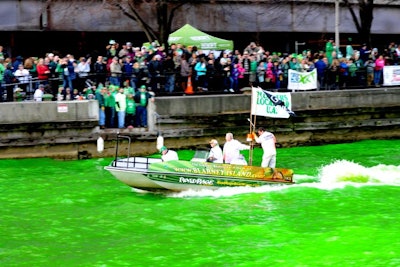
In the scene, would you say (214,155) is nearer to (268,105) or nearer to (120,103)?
(268,105)

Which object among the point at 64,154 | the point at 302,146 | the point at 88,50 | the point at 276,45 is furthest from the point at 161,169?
the point at 276,45

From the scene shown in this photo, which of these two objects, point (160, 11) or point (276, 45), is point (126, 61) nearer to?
point (160, 11)


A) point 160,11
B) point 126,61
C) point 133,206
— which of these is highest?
point 160,11

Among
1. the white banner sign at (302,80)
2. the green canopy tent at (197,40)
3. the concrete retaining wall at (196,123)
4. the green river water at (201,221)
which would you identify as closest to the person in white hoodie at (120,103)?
the concrete retaining wall at (196,123)

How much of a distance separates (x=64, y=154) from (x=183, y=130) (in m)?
4.45

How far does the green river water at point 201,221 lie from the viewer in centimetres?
1858

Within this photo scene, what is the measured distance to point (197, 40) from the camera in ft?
127

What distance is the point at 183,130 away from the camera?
33062mm

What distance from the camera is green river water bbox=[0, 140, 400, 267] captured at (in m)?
18.6

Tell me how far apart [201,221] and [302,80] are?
1511 centimetres

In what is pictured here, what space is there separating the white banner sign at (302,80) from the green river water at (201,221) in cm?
630

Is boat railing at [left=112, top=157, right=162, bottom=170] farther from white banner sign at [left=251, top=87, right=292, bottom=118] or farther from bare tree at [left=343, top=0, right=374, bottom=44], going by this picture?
bare tree at [left=343, top=0, right=374, bottom=44]

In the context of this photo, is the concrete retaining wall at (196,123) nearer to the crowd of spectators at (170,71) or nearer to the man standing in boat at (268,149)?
the crowd of spectators at (170,71)

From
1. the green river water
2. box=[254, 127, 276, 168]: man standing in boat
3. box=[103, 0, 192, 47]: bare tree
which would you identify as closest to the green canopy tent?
box=[103, 0, 192, 47]: bare tree
